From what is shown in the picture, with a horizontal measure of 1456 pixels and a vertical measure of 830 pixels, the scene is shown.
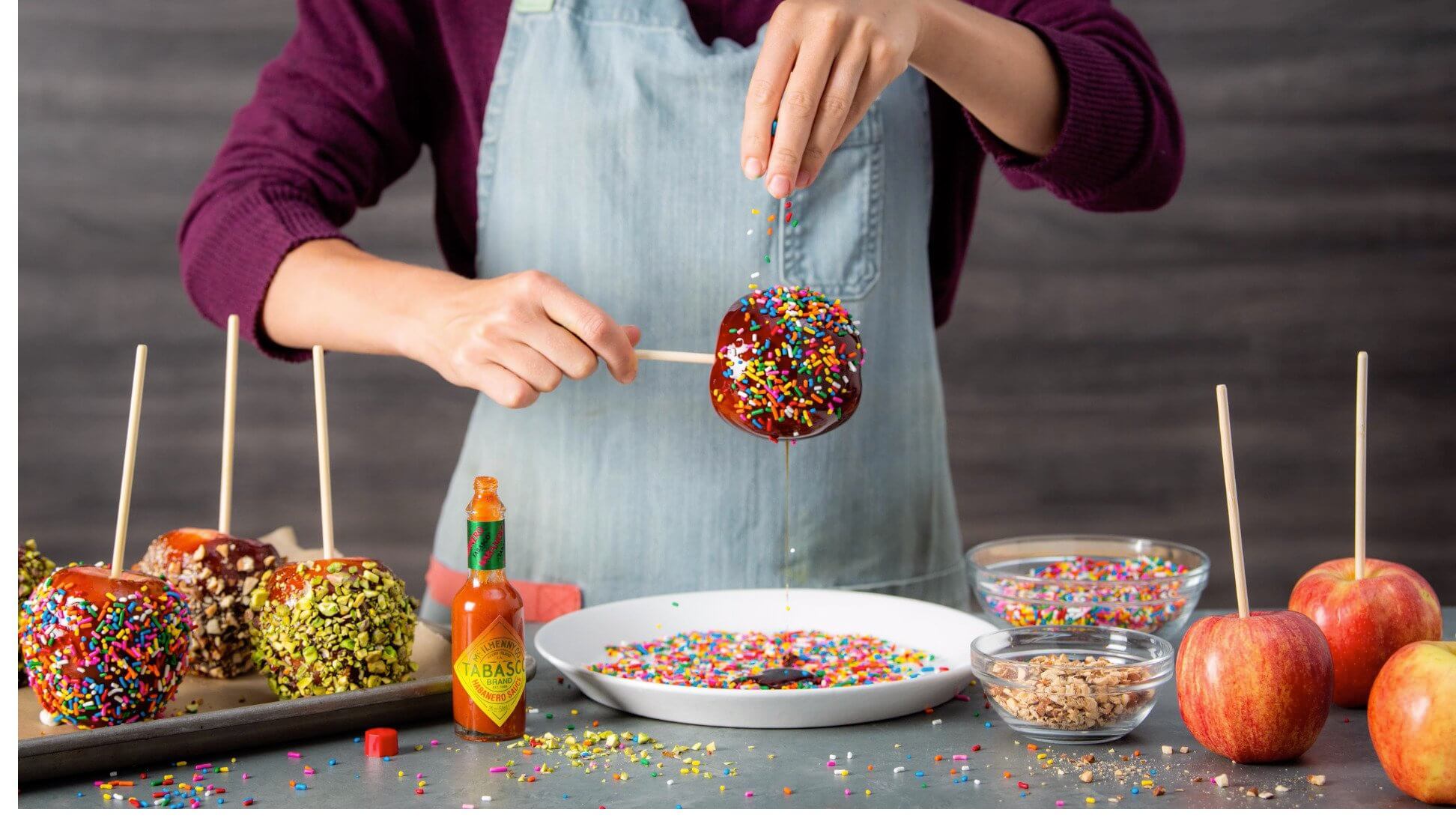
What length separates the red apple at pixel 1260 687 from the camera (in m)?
1.00

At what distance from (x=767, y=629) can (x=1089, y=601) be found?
32 cm

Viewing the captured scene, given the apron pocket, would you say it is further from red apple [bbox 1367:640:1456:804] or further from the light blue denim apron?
red apple [bbox 1367:640:1456:804]

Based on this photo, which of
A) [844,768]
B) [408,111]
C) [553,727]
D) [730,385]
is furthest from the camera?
[408,111]

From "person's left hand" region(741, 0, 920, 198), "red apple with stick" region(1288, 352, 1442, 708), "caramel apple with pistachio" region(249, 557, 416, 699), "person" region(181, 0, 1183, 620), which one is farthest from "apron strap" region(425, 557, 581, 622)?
"red apple with stick" region(1288, 352, 1442, 708)

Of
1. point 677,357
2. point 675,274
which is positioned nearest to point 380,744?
point 677,357

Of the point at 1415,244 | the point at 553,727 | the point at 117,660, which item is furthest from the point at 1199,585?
the point at 1415,244

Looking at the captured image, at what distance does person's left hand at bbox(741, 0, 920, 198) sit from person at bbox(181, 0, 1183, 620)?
0.25 meters

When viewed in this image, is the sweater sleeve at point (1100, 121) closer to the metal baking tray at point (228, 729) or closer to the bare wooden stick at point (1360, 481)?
the bare wooden stick at point (1360, 481)

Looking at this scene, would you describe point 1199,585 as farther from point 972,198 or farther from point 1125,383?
point 1125,383

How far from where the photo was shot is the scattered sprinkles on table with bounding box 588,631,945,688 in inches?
47.3

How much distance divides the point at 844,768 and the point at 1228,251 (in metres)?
1.87

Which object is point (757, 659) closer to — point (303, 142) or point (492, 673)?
point (492, 673)

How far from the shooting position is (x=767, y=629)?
1415mm

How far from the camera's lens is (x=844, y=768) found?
1.03 m
